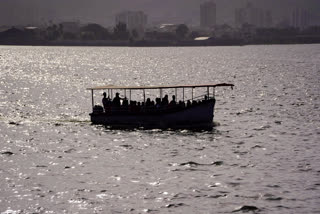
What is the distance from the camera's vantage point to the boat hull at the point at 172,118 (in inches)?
1964

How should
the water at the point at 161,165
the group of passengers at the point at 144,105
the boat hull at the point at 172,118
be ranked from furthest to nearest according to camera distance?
the group of passengers at the point at 144,105
the boat hull at the point at 172,118
the water at the point at 161,165

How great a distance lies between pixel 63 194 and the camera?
103 feet

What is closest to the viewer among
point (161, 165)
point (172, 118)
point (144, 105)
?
point (161, 165)

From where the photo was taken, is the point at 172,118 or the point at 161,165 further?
the point at 172,118

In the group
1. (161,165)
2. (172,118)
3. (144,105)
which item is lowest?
(161,165)

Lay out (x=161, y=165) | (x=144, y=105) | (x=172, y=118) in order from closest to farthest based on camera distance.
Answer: (x=161, y=165) < (x=172, y=118) < (x=144, y=105)

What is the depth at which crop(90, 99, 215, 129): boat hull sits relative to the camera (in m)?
49.9

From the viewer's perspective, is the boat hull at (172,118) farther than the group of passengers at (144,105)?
No

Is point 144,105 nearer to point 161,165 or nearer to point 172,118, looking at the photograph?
point 172,118

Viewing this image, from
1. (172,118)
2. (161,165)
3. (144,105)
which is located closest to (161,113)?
(172,118)

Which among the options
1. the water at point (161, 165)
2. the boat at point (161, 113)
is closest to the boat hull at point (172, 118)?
the boat at point (161, 113)

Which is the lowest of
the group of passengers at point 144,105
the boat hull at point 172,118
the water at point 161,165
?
the water at point 161,165

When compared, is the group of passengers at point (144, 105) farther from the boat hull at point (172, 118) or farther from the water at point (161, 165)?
the water at point (161, 165)

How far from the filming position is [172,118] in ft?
165
